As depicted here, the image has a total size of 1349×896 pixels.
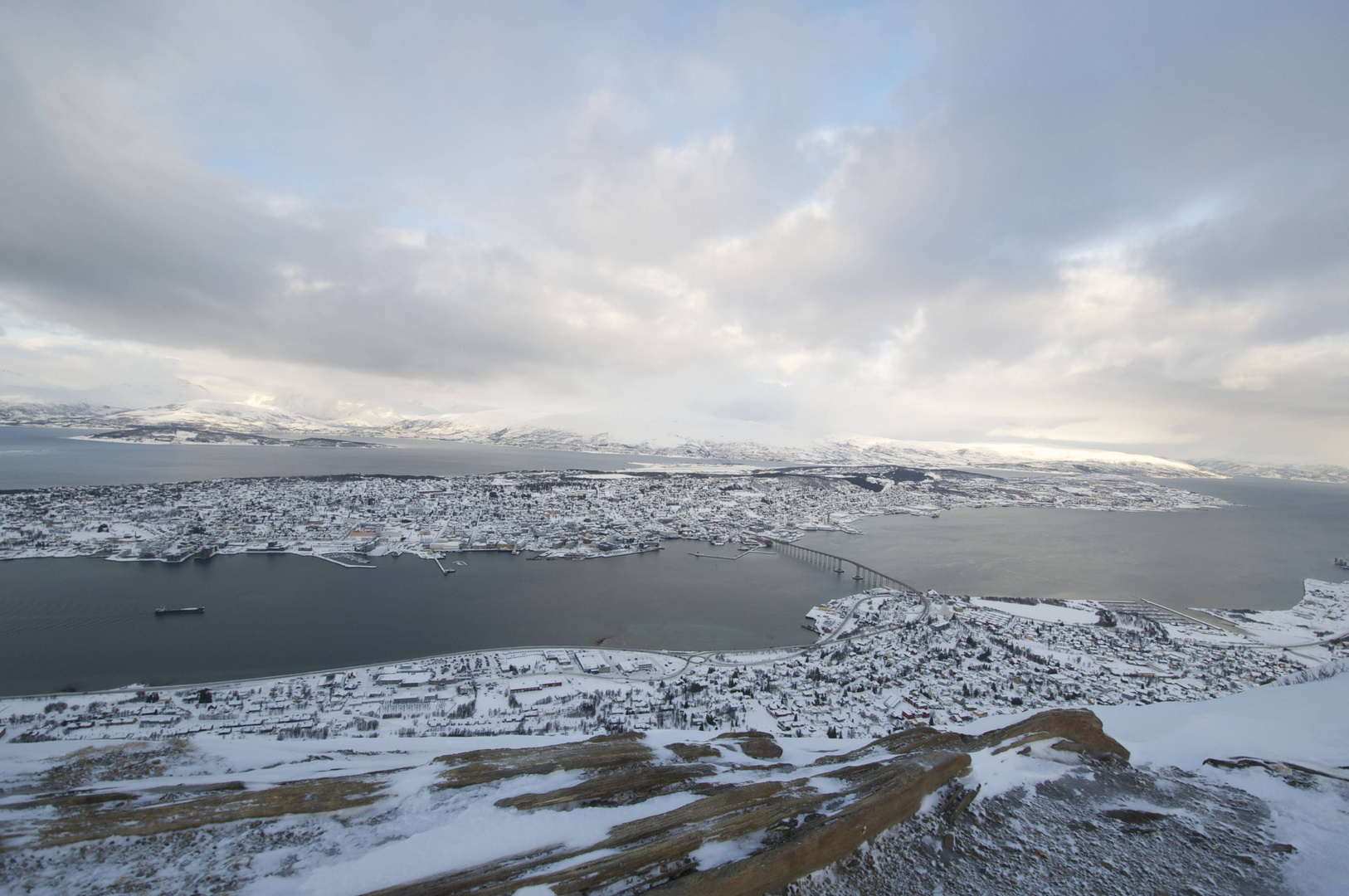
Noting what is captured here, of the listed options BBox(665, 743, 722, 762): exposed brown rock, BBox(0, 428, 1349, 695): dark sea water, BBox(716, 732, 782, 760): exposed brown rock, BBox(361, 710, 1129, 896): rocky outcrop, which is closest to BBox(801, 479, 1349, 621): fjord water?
BBox(0, 428, 1349, 695): dark sea water

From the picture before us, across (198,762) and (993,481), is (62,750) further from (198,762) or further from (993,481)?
(993,481)

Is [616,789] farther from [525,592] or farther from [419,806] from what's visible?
[525,592]

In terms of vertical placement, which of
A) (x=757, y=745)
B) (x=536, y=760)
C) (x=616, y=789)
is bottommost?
(x=757, y=745)

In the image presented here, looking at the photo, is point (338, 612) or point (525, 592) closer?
point (338, 612)

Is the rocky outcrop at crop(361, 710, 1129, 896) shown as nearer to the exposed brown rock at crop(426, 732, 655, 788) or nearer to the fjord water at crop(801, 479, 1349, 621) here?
the exposed brown rock at crop(426, 732, 655, 788)

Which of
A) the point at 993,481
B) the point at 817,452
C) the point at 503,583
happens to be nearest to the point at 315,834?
the point at 503,583

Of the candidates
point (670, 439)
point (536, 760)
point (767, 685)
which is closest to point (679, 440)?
point (670, 439)
